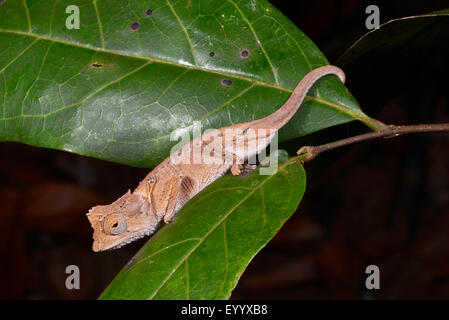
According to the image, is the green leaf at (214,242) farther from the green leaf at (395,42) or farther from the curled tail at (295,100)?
the green leaf at (395,42)

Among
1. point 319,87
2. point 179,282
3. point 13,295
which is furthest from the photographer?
point 13,295

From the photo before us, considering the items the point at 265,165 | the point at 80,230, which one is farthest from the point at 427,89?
the point at 80,230

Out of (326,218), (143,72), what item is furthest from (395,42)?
(326,218)

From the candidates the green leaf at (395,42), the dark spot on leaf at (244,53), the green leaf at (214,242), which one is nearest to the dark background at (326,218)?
the green leaf at (395,42)

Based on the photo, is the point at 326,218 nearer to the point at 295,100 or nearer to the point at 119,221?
the point at 119,221

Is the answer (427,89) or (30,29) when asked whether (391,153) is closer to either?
(427,89)
